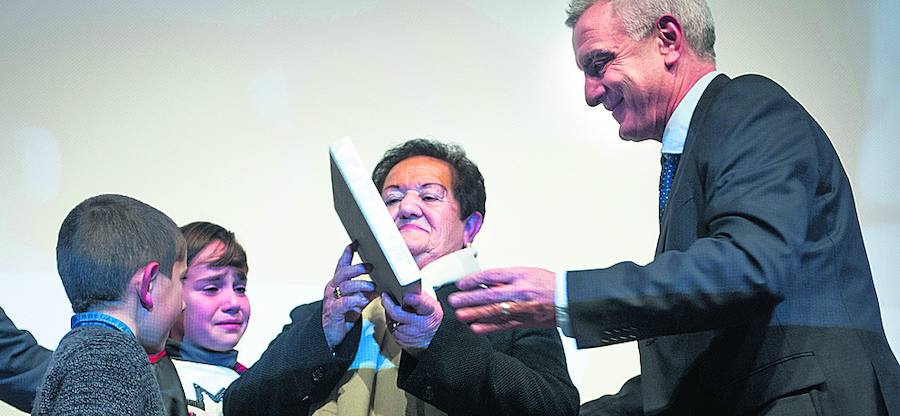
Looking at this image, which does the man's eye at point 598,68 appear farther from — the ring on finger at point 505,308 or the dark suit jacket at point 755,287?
the ring on finger at point 505,308

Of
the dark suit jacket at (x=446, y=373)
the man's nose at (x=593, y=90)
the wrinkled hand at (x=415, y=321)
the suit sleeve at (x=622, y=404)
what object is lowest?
the suit sleeve at (x=622, y=404)

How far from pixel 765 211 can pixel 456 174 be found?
0.64m

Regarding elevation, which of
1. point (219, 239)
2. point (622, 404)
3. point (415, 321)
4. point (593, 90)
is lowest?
point (622, 404)

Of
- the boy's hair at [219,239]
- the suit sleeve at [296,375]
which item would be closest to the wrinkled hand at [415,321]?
the suit sleeve at [296,375]

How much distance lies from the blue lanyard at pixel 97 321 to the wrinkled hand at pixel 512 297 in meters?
0.44

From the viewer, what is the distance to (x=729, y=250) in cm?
108

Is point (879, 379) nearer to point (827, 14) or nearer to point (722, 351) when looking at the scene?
point (722, 351)

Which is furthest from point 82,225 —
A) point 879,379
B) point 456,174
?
point 879,379

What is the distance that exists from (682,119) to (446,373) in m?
0.43

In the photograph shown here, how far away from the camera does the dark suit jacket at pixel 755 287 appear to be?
1090mm

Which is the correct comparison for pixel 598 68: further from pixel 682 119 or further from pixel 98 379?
pixel 98 379

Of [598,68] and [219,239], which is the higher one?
[598,68]

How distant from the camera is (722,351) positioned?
117cm

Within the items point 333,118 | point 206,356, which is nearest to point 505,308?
point 206,356
